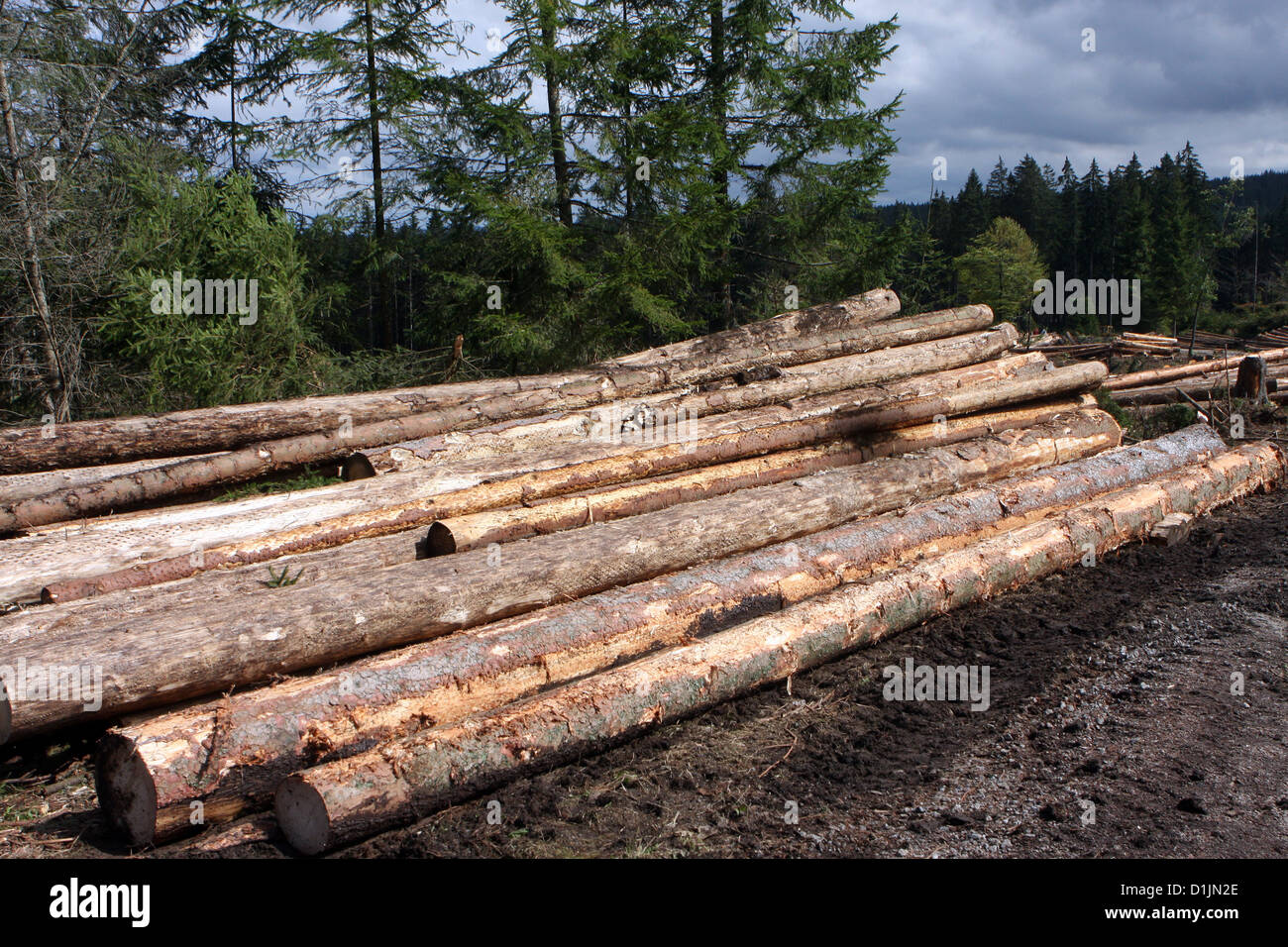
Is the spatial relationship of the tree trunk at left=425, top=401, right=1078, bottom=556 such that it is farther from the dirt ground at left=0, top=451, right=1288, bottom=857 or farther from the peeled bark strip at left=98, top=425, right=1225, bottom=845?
the dirt ground at left=0, top=451, right=1288, bottom=857

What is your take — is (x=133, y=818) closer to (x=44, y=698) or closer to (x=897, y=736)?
(x=44, y=698)

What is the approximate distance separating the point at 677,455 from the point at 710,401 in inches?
58.4

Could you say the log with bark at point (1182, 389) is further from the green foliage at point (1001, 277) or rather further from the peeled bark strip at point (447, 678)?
the green foliage at point (1001, 277)

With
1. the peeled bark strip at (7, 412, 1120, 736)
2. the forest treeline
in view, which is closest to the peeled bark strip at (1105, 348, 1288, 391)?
the forest treeline

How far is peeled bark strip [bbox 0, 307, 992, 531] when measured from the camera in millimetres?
6699

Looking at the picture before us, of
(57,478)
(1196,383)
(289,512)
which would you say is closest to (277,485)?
(289,512)

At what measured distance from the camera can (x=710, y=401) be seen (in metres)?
9.15

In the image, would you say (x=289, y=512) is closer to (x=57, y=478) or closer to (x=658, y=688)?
(x=57, y=478)

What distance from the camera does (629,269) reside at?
14.5m

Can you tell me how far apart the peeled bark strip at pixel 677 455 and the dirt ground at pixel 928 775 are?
145 cm

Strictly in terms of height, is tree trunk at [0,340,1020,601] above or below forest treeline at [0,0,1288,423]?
below

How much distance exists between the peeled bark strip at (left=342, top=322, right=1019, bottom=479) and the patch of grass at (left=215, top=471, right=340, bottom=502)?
27 centimetres

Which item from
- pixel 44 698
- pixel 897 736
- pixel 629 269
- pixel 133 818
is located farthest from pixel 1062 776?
pixel 629 269
